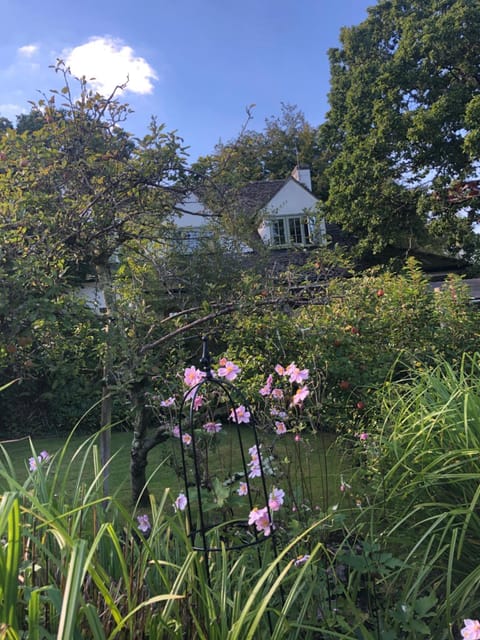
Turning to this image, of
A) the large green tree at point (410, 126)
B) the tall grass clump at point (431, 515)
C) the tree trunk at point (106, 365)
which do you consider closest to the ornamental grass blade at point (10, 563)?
the tall grass clump at point (431, 515)

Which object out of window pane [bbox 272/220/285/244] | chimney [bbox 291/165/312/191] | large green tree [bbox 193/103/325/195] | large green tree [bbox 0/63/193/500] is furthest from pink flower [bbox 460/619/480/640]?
large green tree [bbox 193/103/325/195]

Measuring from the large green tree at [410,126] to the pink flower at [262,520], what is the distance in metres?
17.8

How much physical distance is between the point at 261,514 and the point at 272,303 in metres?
1.89

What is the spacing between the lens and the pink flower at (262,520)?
1.68 metres

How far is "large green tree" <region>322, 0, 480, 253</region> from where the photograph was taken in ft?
58.0

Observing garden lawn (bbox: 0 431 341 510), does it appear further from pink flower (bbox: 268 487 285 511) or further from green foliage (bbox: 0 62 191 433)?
green foliage (bbox: 0 62 191 433)

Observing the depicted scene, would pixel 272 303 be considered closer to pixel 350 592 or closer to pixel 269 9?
pixel 350 592

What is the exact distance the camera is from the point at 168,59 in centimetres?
538

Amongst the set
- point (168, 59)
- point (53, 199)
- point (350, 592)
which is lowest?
point (350, 592)

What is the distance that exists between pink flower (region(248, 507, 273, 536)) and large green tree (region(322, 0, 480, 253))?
17.8 metres

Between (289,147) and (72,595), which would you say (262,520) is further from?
(289,147)

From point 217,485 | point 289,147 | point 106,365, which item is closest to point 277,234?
point 106,365

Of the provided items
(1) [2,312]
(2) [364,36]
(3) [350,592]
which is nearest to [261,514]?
(3) [350,592]

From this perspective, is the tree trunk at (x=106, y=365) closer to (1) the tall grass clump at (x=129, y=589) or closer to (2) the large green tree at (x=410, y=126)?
(1) the tall grass clump at (x=129, y=589)
